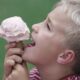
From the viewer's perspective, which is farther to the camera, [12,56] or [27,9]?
[27,9]

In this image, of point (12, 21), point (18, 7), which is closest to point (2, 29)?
point (12, 21)

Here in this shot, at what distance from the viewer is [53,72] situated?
1.26 meters

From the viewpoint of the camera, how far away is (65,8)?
1239 mm

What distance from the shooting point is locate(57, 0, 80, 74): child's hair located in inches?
47.2

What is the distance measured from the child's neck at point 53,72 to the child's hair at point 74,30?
4 cm

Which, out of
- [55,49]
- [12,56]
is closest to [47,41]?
[55,49]

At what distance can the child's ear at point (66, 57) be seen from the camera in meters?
1.22

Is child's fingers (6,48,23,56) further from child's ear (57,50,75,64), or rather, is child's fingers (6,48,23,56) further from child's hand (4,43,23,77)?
child's ear (57,50,75,64)

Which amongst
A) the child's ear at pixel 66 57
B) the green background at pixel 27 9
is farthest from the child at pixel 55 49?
the green background at pixel 27 9

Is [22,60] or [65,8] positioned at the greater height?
[65,8]

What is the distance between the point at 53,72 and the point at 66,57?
0.08 m

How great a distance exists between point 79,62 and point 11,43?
27 cm

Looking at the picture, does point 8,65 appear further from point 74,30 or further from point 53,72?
point 74,30

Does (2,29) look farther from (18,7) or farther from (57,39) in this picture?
(18,7)
